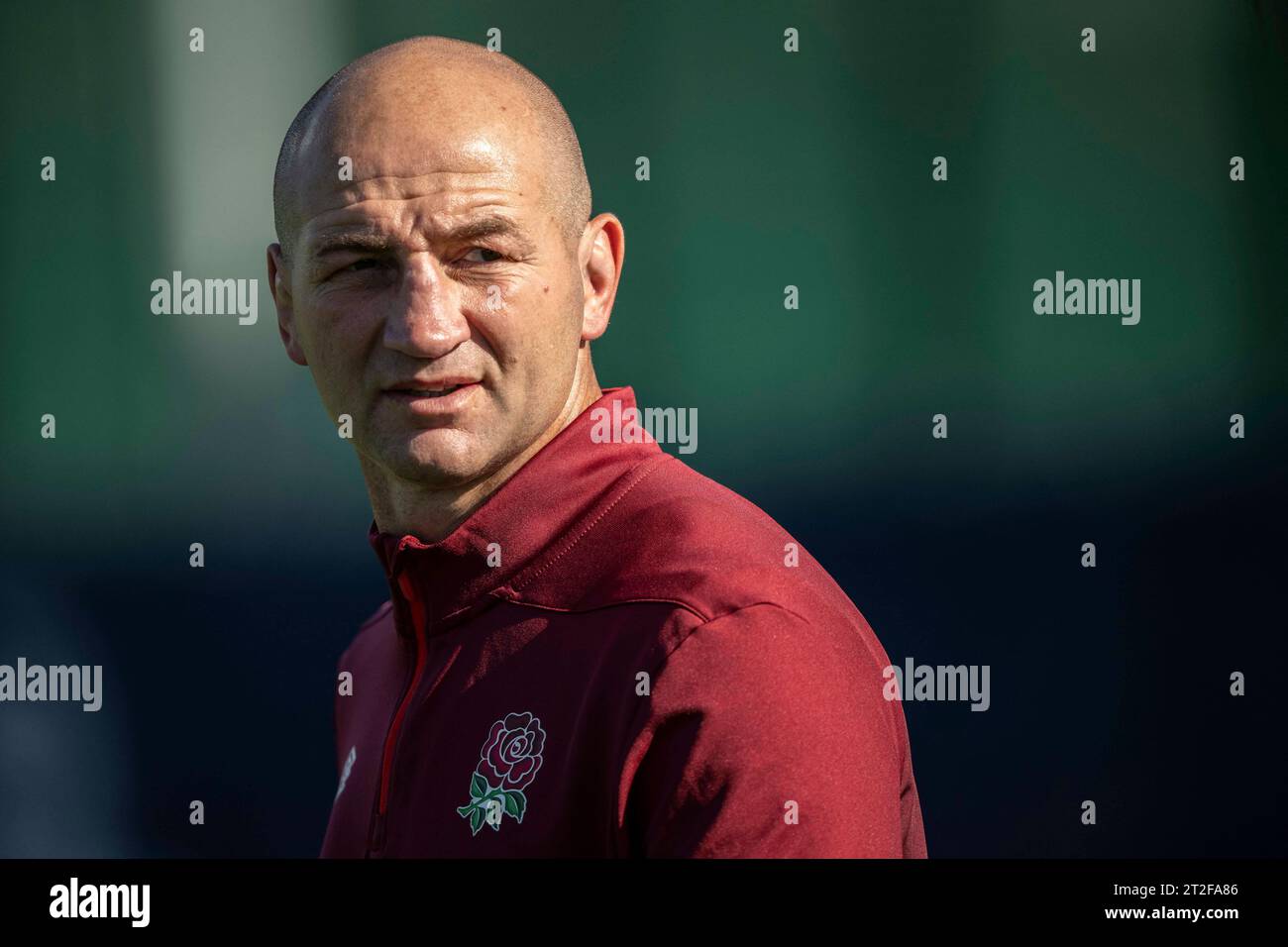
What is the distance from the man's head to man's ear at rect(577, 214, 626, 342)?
0.27 ft

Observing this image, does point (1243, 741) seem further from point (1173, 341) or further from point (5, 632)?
point (5, 632)

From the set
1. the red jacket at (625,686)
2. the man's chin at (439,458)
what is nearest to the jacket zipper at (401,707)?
the red jacket at (625,686)

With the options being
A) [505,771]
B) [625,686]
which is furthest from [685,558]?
[505,771]

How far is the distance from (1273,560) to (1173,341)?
1.69ft

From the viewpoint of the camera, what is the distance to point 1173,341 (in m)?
2.88

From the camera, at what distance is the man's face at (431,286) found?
1.61 meters

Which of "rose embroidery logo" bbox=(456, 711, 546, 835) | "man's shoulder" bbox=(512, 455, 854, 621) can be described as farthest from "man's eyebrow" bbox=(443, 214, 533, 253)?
"rose embroidery logo" bbox=(456, 711, 546, 835)

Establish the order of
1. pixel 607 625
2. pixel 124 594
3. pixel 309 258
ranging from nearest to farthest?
pixel 607 625 < pixel 309 258 < pixel 124 594

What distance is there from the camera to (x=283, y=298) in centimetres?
189

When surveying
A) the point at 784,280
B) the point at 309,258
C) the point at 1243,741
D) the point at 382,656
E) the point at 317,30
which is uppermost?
the point at 317,30

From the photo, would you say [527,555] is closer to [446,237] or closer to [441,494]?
[441,494]

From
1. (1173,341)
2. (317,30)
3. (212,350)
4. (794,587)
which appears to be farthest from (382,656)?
(1173,341)

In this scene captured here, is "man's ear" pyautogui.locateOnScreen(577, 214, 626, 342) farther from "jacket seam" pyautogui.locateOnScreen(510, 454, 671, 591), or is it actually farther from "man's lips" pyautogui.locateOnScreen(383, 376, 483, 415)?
"jacket seam" pyautogui.locateOnScreen(510, 454, 671, 591)

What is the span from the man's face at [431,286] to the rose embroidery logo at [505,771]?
1.17ft
